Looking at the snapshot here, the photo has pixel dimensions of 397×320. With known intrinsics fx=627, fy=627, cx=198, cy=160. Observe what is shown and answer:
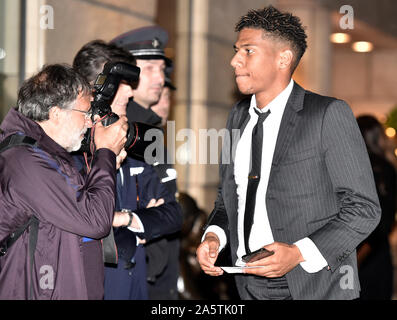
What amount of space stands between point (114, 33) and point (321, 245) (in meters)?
4.11

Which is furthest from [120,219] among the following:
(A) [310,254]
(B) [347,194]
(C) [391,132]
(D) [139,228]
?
(C) [391,132]

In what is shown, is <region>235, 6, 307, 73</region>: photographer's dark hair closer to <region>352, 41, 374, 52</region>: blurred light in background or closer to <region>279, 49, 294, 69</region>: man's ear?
<region>279, 49, 294, 69</region>: man's ear

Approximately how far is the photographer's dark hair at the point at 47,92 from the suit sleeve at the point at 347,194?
1153 millimetres

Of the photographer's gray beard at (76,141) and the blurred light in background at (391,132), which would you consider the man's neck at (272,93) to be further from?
the blurred light in background at (391,132)

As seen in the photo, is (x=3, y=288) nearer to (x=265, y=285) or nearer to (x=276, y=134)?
(x=265, y=285)

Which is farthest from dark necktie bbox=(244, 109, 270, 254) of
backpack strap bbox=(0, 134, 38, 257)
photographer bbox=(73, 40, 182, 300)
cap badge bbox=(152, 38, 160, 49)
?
cap badge bbox=(152, 38, 160, 49)

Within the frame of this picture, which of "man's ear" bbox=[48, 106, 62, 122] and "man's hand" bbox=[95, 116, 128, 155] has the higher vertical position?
"man's ear" bbox=[48, 106, 62, 122]

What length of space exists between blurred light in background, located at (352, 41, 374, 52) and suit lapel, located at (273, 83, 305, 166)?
11789 mm

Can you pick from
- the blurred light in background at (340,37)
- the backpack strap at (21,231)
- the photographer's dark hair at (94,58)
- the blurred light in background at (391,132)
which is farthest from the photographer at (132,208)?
the blurred light in background at (340,37)

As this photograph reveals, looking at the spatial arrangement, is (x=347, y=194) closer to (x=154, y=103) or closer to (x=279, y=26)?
(x=279, y=26)

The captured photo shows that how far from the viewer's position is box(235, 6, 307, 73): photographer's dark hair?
2854 mm

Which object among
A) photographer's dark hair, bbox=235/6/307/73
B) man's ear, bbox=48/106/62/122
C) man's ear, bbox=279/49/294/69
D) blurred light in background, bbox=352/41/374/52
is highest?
blurred light in background, bbox=352/41/374/52
